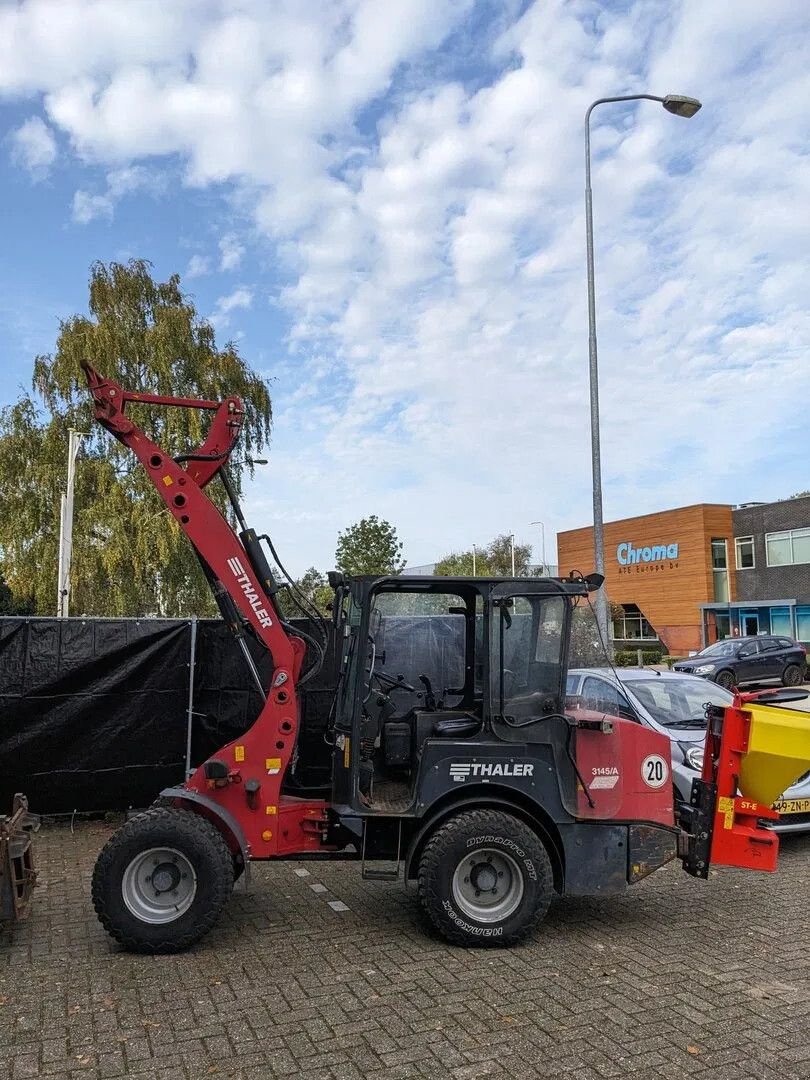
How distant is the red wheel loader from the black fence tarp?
7.27ft

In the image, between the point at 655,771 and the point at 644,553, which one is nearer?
the point at 655,771

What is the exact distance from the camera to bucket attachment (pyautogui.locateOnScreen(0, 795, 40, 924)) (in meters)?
5.08

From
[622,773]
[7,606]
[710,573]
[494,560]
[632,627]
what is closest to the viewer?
[622,773]

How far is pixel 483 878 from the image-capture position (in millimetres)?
5223

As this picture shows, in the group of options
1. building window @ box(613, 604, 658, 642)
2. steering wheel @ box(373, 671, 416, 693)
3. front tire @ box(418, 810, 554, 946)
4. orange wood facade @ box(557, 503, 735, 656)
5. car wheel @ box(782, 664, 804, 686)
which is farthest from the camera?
building window @ box(613, 604, 658, 642)

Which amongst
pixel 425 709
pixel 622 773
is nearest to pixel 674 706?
pixel 622 773

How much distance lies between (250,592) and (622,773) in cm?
264

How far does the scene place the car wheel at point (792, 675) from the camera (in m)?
27.0

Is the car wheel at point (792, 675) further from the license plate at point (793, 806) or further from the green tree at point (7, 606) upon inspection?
the green tree at point (7, 606)

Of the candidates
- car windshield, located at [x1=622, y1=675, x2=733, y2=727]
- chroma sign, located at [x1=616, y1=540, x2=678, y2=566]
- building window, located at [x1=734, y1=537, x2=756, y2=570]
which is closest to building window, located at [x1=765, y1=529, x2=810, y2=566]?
building window, located at [x1=734, y1=537, x2=756, y2=570]

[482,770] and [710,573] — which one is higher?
[710,573]

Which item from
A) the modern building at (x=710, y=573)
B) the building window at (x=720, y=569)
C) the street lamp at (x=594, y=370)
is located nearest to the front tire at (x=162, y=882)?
the street lamp at (x=594, y=370)

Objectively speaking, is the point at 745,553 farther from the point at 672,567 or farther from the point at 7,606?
the point at 7,606

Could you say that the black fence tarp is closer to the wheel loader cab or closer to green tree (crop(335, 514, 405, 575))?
the wheel loader cab
